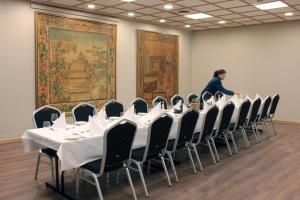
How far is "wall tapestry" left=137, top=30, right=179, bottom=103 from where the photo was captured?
29.5 ft

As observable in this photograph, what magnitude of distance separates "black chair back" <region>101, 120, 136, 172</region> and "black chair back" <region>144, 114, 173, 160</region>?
330mm

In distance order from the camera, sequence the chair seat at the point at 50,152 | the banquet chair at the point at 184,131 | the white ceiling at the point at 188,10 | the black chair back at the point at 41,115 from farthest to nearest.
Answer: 1. the white ceiling at the point at 188,10
2. the black chair back at the point at 41,115
3. the banquet chair at the point at 184,131
4. the chair seat at the point at 50,152

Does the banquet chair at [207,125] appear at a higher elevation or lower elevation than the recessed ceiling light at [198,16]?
lower

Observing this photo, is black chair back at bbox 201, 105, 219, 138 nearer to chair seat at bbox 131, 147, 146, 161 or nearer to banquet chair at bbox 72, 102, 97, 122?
chair seat at bbox 131, 147, 146, 161

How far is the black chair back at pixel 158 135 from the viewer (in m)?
3.51

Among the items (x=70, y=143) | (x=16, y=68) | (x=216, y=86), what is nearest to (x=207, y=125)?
(x=70, y=143)

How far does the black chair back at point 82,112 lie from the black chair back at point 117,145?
5.44 ft

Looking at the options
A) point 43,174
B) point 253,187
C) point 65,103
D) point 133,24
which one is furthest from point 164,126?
point 133,24

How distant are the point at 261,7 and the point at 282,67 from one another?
9.05 ft

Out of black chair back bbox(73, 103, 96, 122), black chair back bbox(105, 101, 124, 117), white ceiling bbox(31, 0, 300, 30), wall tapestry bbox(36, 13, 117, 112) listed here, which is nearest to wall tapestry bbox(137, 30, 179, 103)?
white ceiling bbox(31, 0, 300, 30)

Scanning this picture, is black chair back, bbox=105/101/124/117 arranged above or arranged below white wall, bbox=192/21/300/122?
below

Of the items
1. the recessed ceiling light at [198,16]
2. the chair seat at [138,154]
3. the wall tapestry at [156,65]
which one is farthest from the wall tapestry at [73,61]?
the chair seat at [138,154]

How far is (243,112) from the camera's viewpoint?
5633 millimetres

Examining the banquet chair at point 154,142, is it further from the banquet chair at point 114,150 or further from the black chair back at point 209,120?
the black chair back at point 209,120
